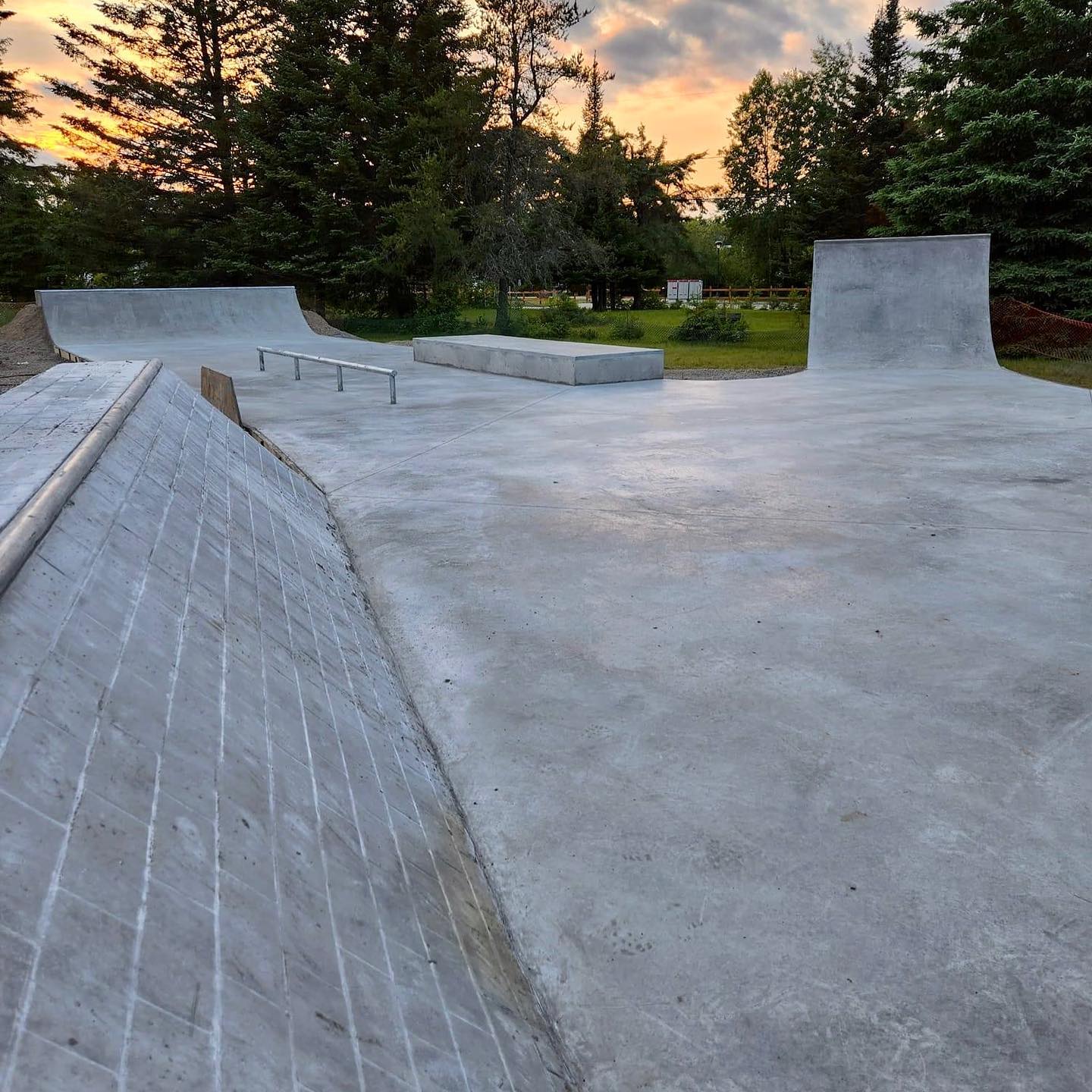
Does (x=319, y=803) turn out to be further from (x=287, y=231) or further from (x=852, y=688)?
(x=287, y=231)

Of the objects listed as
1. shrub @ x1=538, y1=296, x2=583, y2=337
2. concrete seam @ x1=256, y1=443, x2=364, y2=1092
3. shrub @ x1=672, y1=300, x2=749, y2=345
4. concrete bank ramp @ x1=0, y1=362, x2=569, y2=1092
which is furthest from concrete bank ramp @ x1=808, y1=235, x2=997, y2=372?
concrete bank ramp @ x1=0, y1=362, x2=569, y2=1092

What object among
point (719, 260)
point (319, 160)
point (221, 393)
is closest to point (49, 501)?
point (221, 393)

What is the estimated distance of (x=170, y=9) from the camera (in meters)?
32.7

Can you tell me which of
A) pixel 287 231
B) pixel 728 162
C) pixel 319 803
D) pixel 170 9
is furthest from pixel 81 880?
pixel 728 162

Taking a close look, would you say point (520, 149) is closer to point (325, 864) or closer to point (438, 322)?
point (438, 322)

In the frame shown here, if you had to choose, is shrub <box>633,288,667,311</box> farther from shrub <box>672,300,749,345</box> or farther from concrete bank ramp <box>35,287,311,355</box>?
concrete bank ramp <box>35,287,311,355</box>

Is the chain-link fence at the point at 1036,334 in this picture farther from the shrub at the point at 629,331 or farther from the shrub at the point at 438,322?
the shrub at the point at 438,322

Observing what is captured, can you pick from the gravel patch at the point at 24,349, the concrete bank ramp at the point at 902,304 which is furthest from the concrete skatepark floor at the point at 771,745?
the gravel patch at the point at 24,349

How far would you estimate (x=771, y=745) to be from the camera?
10.4ft

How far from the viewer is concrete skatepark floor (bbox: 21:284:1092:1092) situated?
205 centimetres

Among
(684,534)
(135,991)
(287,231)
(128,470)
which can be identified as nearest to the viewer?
(135,991)

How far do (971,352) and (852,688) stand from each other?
14.2m

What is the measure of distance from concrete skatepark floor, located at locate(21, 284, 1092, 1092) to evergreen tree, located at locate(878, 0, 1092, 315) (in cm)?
1238

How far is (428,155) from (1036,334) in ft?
62.9
